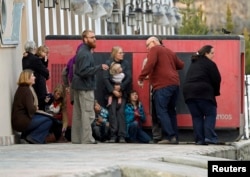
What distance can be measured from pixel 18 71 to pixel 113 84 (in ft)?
5.85

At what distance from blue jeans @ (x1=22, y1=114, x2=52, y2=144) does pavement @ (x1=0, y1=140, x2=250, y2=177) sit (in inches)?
15.7

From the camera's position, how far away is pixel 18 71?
2364 centimetres

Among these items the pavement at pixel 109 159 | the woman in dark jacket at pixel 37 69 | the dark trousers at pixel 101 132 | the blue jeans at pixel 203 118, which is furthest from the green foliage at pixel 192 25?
the pavement at pixel 109 159

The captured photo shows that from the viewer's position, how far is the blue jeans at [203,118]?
22000mm

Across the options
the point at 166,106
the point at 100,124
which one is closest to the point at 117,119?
the point at 100,124

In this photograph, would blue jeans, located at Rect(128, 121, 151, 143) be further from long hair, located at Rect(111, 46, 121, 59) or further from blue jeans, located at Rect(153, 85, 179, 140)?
long hair, located at Rect(111, 46, 121, 59)

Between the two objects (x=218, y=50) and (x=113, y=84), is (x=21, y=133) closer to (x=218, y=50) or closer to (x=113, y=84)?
(x=113, y=84)

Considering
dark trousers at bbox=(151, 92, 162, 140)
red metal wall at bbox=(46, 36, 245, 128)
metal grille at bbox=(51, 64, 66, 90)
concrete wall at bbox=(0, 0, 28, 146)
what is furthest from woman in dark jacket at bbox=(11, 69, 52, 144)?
dark trousers at bbox=(151, 92, 162, 140)

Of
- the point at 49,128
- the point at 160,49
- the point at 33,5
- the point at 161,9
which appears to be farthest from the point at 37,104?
the point at 161,9

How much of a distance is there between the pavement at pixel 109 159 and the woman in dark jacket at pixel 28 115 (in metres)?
0.43

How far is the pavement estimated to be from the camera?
15.7m

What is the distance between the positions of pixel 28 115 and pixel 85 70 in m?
1.30

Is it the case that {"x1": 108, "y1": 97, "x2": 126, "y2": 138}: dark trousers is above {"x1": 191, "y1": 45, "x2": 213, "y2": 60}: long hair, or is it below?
below

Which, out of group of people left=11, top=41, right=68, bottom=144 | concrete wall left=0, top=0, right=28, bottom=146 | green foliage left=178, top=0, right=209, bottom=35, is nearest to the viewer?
concrete wall left=0, top=0, right=28, bottom=146
